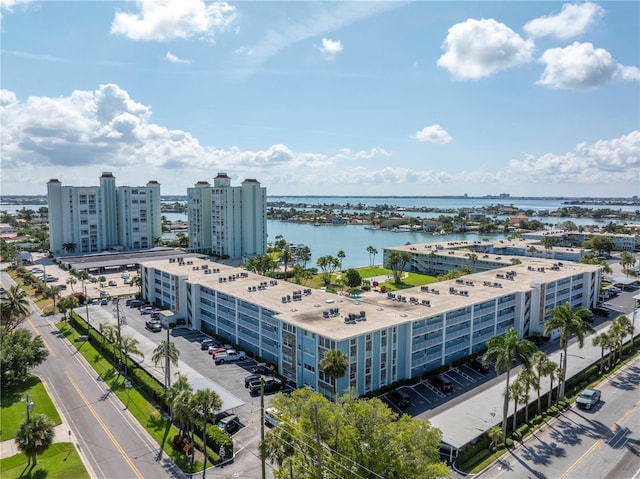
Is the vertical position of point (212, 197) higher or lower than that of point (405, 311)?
higher

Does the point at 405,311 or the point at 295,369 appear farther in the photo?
the point at 405,311

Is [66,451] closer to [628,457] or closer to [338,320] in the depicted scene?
[338,320]

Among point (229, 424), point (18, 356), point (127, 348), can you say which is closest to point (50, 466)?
point (229, 424)

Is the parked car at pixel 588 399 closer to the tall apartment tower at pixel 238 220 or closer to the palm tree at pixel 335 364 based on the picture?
the palm tree at pixel 335 364

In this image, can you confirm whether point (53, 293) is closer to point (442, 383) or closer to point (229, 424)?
point (229, 424)

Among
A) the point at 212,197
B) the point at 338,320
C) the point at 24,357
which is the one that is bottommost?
the point at 24,357

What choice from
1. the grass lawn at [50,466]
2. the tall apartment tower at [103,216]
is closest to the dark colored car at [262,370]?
the grass lawn at [50,466]

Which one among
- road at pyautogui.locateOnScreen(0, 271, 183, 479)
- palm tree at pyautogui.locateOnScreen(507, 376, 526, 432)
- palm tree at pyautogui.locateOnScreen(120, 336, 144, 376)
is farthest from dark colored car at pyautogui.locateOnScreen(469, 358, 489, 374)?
palm tree at pyautogui.locateOnScreen(120, 336, 144, 376)

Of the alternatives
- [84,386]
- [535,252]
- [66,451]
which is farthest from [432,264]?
[66,451]
